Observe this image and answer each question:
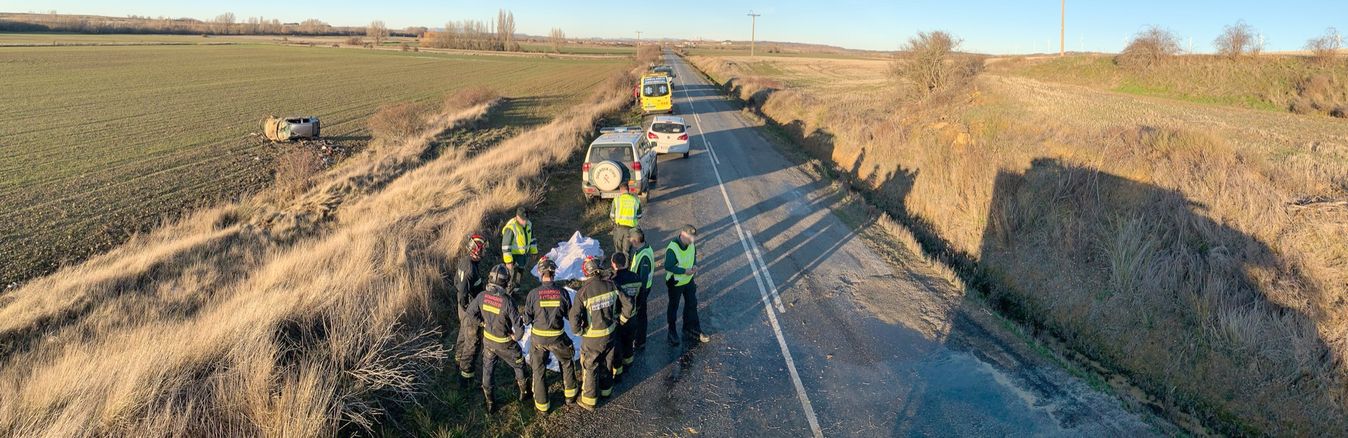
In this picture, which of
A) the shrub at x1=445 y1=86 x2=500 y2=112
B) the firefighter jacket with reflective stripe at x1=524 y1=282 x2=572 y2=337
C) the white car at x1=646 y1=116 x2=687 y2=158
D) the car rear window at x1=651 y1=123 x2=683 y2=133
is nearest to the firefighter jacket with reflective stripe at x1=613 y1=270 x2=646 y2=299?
the firefighter jacket with reflective stripe at x1=524 y1=282 x2=572 y2=337

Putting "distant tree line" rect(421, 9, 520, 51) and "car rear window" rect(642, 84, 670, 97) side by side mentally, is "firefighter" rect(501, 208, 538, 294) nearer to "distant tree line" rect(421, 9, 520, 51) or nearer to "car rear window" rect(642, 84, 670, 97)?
"car rear window" rect(642, 84, 670, 97)

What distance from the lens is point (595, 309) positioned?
19.6 ft

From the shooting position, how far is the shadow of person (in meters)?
6.46

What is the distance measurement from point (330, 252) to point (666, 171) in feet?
34.6

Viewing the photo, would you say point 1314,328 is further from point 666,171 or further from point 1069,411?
point 666,171

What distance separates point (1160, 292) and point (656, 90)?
86.5 ft

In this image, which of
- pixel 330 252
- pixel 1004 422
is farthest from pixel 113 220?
pixel 1004 422

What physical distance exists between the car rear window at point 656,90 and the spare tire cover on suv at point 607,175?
19712mm

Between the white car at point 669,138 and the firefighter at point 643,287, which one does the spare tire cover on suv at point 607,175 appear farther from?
the white car at point 669,138

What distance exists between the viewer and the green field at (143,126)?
15203 millimetres

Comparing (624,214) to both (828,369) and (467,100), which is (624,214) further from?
(467,100)

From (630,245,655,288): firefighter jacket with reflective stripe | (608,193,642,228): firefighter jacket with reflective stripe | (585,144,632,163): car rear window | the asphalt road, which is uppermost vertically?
(585,144,632,163): car rear window

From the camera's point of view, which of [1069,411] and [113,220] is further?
[113,220]

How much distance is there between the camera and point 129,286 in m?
9.76
